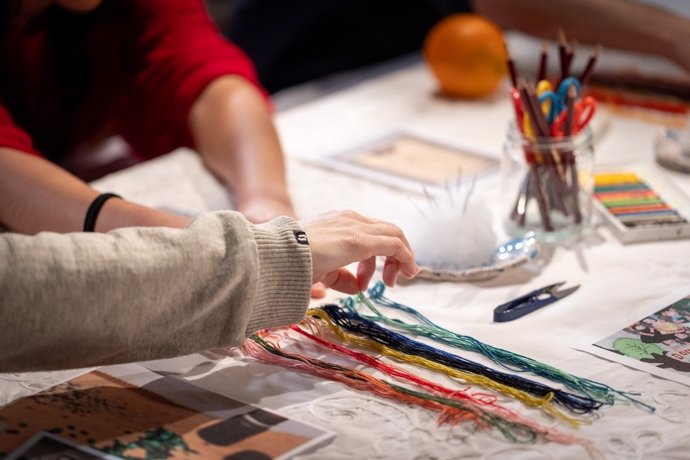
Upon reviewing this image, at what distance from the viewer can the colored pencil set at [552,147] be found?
1192 mm

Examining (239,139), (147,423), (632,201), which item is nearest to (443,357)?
(147,423)

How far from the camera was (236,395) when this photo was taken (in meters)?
0.87

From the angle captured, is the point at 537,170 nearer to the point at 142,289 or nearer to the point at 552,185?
the point at 552,185

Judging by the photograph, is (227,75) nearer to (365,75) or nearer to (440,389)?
(365,75)

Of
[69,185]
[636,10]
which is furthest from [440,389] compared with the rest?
[636,10]

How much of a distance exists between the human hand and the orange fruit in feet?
2.74

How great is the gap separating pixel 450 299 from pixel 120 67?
0.83m

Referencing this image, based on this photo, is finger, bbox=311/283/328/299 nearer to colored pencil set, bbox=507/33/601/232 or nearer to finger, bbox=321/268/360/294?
finger, bbox=321/268/360/294

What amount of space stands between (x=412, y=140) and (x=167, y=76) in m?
0.42

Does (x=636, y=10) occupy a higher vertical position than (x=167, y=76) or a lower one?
higher

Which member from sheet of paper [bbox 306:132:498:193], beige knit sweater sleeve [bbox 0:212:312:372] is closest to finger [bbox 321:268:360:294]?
beige knit sweater sleeve [bbox 0:212:312:372]

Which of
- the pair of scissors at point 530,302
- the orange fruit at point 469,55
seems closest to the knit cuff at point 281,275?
the pair of scissors at point 530,302

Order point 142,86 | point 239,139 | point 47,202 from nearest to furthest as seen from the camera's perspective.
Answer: point 47,202, point 239,139, point 142,86

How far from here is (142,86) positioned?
5.22 ft
